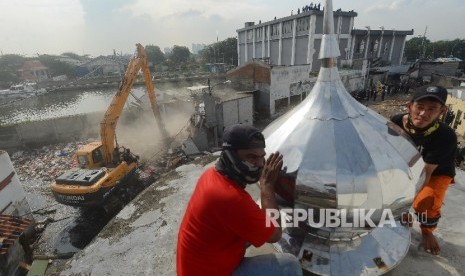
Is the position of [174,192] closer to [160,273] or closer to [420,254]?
[160,273]

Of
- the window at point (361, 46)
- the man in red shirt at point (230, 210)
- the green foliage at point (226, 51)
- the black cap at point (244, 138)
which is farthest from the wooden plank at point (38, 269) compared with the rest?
the green foliage at point (226, 51)

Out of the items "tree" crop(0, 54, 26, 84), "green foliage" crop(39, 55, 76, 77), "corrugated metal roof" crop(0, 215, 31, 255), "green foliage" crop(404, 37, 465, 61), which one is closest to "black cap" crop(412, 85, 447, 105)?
"corrugated metal roof" crop(0, 215, 31, 255)

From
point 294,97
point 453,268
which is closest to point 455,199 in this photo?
point 453,268

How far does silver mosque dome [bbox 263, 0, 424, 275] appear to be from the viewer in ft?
8.96

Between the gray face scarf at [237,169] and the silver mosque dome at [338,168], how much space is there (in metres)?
0.36

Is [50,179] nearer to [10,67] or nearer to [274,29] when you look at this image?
[274,29]

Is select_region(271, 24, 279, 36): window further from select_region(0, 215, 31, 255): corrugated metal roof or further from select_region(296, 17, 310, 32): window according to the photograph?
select_region(0, 215, 31, 255): corrugated metal roof

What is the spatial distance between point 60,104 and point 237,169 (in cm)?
5319

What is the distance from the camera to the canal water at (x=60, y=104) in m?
37.8

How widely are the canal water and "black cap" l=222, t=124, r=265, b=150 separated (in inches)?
1191

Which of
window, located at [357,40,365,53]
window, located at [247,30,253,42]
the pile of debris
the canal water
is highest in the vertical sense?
window, located at [247,30,253,42]

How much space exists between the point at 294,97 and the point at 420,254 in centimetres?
2443

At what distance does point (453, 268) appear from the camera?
430cm

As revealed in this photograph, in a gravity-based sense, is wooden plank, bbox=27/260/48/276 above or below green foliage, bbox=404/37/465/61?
below
